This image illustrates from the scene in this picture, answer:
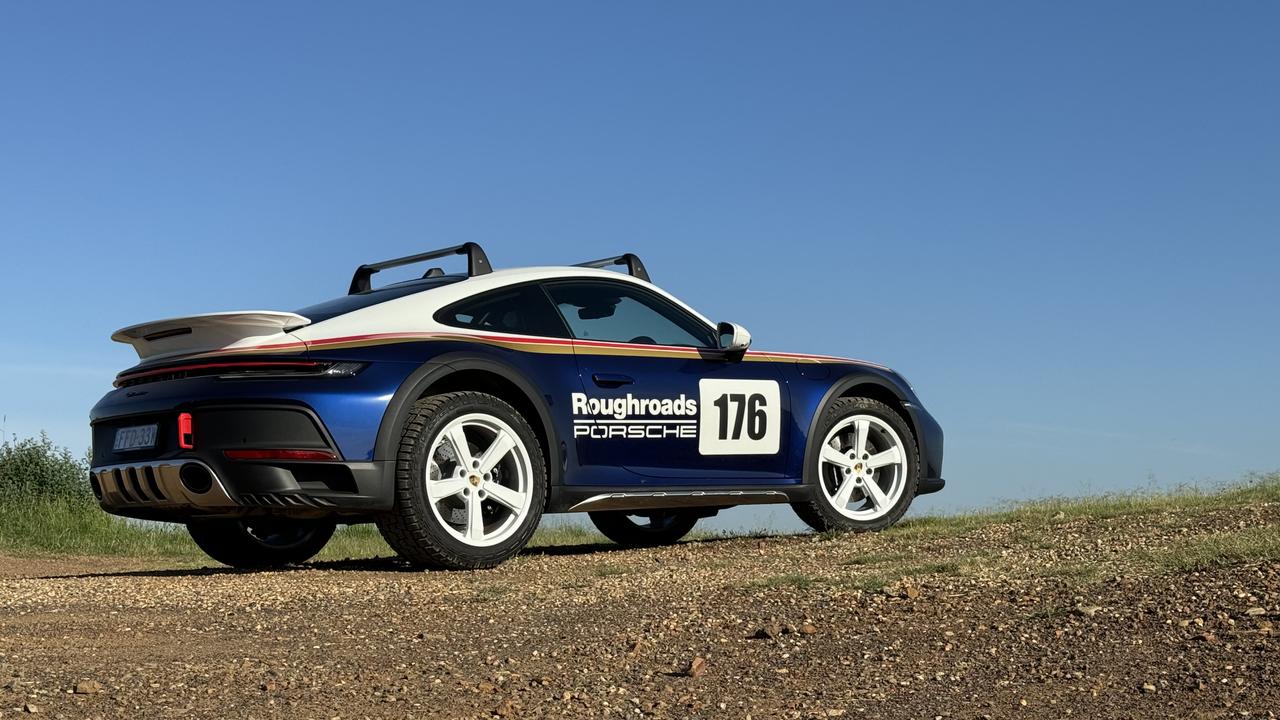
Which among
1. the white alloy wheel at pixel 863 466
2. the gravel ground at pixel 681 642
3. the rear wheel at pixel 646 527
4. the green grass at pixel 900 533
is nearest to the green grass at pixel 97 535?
the green grass at pixel 900 533

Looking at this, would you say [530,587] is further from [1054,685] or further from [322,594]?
[1054,685]

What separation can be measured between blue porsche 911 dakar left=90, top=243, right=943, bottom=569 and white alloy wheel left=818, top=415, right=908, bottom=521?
71 millimetres

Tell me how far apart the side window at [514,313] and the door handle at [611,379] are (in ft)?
1.05

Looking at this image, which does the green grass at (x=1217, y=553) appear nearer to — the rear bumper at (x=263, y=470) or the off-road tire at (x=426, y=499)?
the off-road tire at (x=426, y=499)

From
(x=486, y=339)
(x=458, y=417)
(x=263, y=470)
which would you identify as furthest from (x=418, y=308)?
(x=263, y=470)

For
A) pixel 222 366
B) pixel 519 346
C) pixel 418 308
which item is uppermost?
pixel 418 308

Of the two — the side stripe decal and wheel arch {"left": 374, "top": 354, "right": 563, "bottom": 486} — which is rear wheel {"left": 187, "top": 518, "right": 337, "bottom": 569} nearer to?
wheel arch {"left": 374, "top": 354, "right": 563, "bottom": 486}

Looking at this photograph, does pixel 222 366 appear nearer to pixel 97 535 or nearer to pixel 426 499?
pixel 426 499

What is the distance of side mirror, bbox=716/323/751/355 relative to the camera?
27.4 feet

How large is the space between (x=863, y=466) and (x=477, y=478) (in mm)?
3138

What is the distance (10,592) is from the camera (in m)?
6.79

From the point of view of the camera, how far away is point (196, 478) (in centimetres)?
688

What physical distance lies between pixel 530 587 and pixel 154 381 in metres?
2.48

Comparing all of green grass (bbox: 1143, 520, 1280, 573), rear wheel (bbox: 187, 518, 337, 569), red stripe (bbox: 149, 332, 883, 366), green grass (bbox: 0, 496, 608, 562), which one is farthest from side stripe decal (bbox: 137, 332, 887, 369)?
green grass (bbox: 0, 496, 608, 562)
